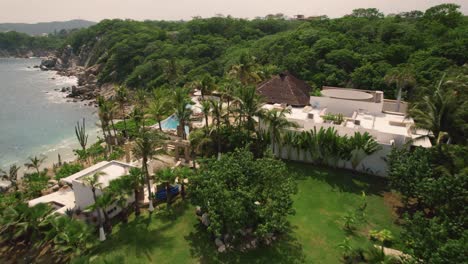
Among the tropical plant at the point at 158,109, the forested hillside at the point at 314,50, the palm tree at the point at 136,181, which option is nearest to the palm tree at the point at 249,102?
the tropical plant at the point at 158,109

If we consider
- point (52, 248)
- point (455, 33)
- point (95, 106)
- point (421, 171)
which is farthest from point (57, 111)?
point (455, 33)

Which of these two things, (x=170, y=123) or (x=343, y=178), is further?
(x=170, y=123)

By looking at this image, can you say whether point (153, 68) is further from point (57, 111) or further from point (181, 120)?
point (181, 120)

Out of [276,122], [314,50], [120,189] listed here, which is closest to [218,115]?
[276,122]

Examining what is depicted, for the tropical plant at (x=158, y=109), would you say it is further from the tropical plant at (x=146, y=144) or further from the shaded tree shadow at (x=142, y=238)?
the shaded tree shadow at (x=142, y=238)

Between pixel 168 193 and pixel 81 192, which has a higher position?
pixel 81 192

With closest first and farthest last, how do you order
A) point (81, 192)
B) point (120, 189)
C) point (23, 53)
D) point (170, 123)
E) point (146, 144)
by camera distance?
1. point (120, 189)
2. point (146, 144)
3. point (81, 192)
4. point (170, 123)
5. point (23, 53)

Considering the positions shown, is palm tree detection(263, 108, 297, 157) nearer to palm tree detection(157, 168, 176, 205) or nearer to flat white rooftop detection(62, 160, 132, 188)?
palm tree detection(157, 168, 176, 205)

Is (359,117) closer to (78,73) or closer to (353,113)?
(353,113)
